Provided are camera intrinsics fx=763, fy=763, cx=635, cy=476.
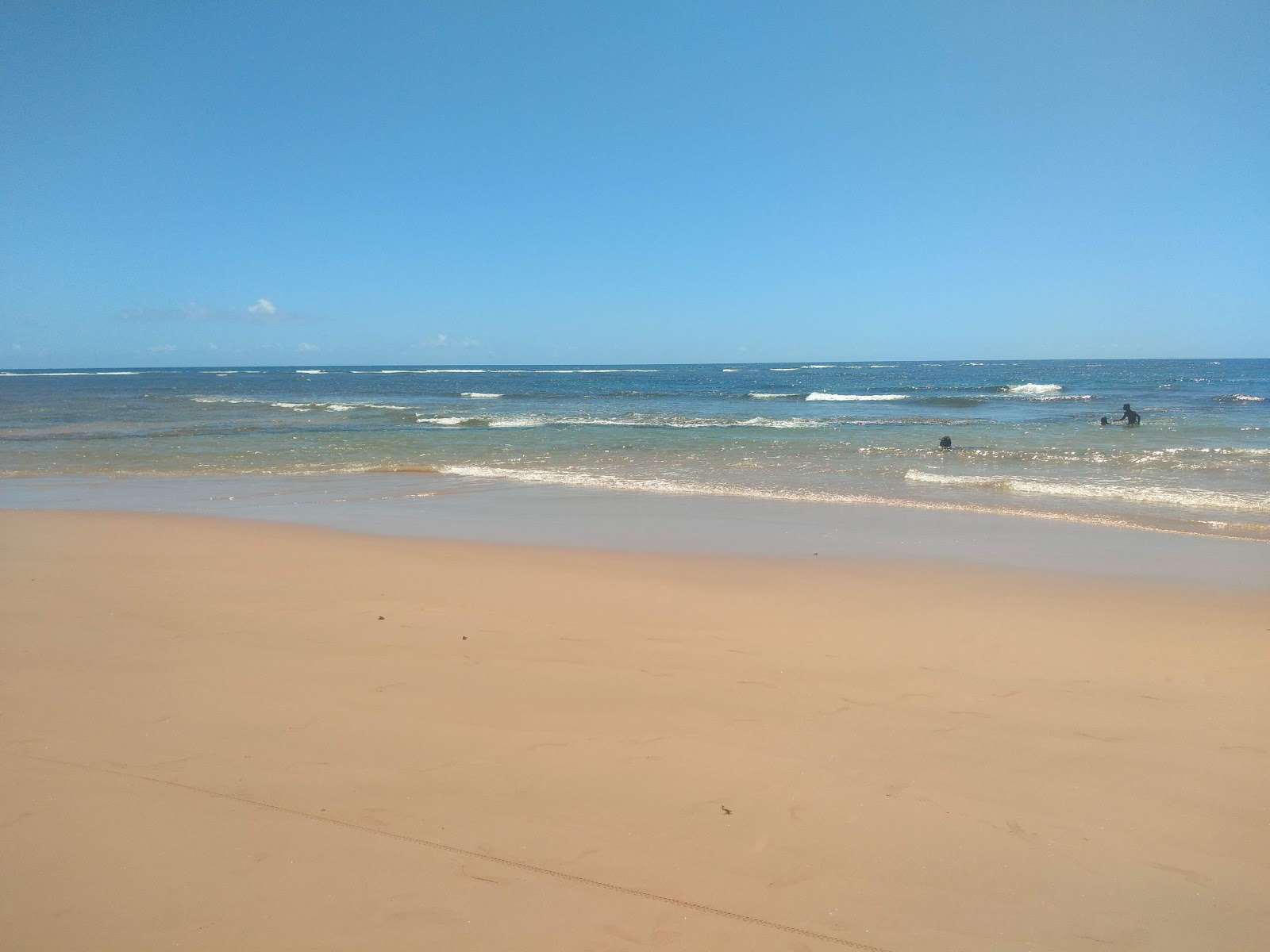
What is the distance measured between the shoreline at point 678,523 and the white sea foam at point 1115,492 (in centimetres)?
251

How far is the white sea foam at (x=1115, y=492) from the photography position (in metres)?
11.1

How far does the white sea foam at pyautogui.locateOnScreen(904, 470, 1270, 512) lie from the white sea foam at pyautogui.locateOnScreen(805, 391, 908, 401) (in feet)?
102

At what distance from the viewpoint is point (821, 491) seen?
12.7m

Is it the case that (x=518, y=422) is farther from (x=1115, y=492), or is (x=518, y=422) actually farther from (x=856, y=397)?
(x=856, y=397)

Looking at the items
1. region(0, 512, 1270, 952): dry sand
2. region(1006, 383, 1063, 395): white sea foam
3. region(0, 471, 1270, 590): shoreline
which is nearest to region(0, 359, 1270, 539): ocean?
region(0, 471, 1270, 590): shoreline

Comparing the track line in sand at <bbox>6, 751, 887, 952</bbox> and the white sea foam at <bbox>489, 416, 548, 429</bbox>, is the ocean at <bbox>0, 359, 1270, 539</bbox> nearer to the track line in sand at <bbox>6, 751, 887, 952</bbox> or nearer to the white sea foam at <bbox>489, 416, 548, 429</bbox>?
the white sea foam at <bbox>489, 416, 548, 429</bbox>

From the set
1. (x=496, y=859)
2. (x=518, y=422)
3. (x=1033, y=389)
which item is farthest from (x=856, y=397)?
(x=496, y=859)

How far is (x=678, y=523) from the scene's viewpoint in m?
9.96

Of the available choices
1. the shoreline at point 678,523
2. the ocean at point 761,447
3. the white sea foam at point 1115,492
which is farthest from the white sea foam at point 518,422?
the white sea foam at point 1115,492

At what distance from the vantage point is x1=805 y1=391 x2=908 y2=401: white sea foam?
4503 cm

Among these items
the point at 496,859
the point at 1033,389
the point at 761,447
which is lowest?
the point at 496,859

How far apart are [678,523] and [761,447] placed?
1067cm

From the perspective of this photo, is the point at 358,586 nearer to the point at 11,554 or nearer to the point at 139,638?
the point at 139,638

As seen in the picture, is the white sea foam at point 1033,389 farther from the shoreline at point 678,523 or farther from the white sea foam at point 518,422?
the shoreline at point 678,523
